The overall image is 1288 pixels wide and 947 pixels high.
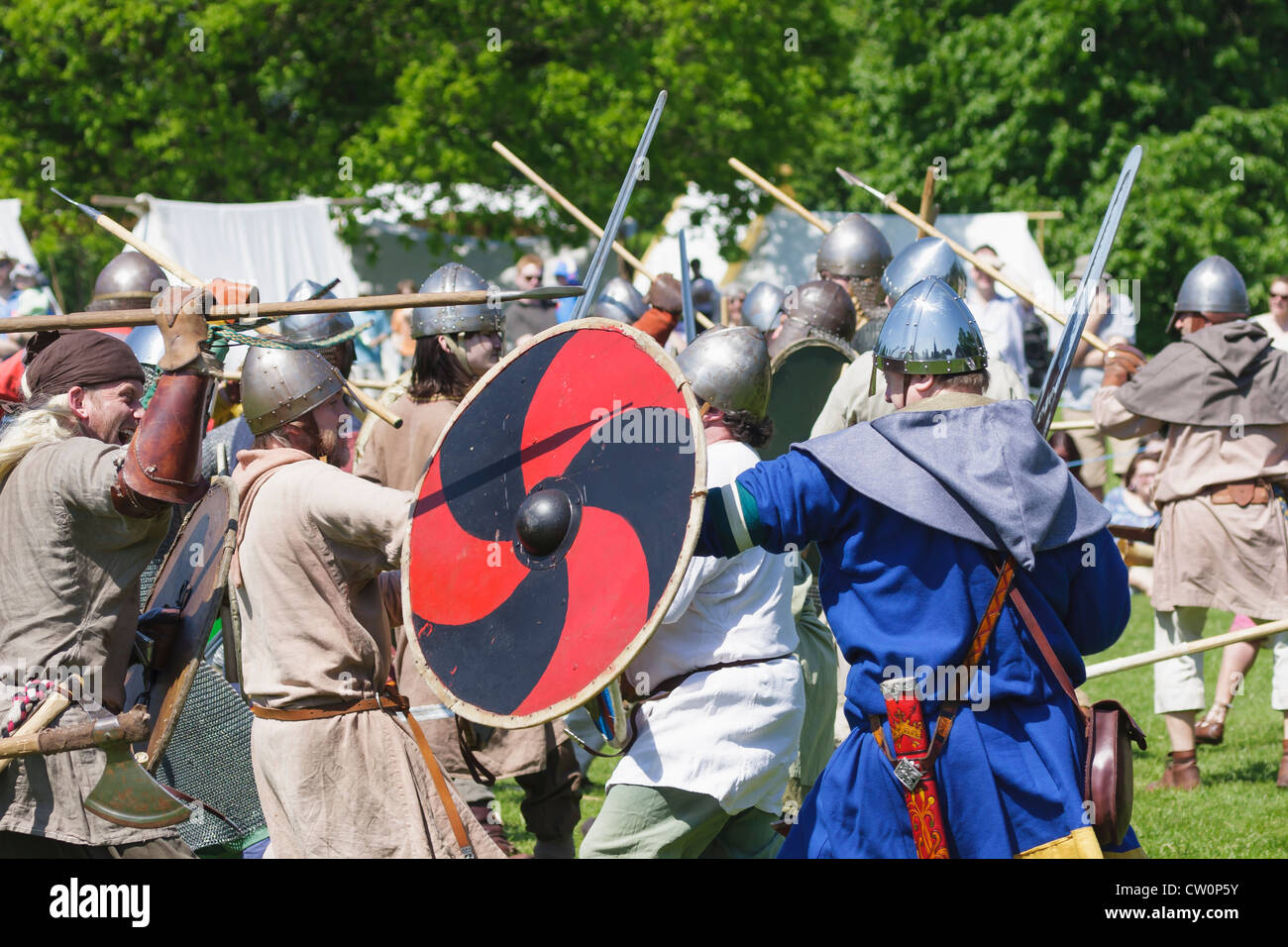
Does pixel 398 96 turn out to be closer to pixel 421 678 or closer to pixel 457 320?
pixel 457 320

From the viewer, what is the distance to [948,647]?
10.0 ft

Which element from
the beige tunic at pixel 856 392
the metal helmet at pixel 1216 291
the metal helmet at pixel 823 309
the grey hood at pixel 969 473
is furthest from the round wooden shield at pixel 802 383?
the grey hood at pixel 969 473

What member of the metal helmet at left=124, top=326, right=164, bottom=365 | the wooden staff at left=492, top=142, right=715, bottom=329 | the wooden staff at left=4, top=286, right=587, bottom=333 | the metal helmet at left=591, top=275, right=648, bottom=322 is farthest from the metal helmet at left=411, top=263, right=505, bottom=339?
the metal helmet at left=591, top=275, right=648, bottom=322

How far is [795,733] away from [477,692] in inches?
46.4

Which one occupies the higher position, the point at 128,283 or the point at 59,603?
the point at 128,283

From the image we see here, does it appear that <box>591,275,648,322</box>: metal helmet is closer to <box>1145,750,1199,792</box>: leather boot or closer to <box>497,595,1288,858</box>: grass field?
<box>497,595,1288,858</box>: grass field

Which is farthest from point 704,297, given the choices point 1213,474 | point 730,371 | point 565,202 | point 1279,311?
point 730,371

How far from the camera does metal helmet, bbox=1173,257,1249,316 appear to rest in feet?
21.1

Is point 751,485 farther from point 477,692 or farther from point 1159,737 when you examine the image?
point 1159,737

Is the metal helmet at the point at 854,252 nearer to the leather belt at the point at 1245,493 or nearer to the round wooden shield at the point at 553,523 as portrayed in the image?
the leather belt at the point at 1245,493

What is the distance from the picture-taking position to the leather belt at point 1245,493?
6.39 meters

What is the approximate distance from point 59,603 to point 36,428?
423 mm

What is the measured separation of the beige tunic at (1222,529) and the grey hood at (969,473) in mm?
3434
